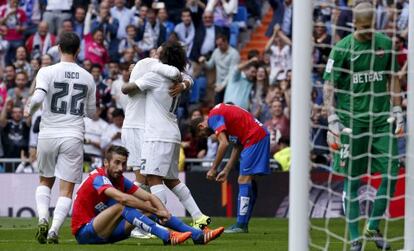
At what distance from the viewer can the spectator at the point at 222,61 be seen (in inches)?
939

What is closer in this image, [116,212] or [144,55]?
[116,212]

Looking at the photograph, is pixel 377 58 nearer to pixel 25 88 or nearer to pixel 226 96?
pixel 226 96

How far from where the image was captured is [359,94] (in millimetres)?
11906

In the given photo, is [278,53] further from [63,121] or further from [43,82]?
[43,82]

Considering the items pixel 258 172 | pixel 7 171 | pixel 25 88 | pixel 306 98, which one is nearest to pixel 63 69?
pixel 258 172

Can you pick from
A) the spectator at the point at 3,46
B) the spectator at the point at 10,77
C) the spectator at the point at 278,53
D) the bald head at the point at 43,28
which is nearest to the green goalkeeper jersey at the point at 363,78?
the spectator at the point at 278,53

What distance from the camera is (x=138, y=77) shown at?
14.5 meters

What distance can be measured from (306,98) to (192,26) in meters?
15.5

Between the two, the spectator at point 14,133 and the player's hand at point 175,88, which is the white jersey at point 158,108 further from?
the spectator at point 14,133

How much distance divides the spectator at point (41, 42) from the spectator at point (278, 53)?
4309 mm

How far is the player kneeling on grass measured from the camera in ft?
41.7

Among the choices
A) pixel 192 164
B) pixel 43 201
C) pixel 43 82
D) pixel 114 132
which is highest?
pixel 43 82

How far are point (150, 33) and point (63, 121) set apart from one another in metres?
10.9

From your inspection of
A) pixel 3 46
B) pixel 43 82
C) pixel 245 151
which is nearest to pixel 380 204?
pixel 245 151
